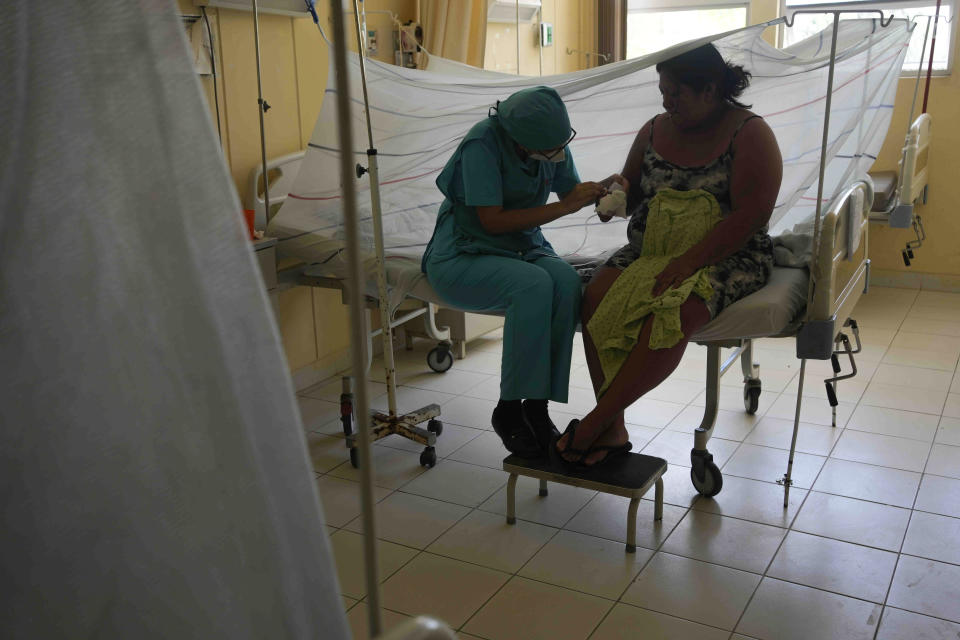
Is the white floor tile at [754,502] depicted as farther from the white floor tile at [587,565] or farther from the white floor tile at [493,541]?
the white floor tile at [493,541]

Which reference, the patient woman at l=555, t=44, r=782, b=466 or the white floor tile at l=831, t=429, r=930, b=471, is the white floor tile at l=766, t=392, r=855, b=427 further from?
the patient woman at l=555, t=44, r=782, b=466

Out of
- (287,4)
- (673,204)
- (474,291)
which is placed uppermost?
(287,4)

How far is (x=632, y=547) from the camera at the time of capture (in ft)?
7.73

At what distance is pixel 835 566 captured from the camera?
7.39 feet

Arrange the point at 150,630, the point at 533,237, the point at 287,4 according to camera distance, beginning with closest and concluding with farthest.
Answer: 1. the point at 150,630
2. the point at 533,237
3. the point at 287,4

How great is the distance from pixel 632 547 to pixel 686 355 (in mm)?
1827

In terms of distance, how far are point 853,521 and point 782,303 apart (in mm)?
647

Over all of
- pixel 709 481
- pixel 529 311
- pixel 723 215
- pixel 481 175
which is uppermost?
pixel 481 175

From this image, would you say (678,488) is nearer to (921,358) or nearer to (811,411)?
(811,411)

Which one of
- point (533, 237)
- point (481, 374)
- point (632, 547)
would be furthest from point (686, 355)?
point (632, 547)

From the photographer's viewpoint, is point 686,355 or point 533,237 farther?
point 686,355

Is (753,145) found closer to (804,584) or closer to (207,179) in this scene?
(804,584)

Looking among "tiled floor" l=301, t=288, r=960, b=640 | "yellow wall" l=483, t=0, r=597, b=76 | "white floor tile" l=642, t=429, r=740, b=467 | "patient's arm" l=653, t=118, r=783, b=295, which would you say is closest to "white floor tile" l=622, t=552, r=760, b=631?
"tiled floor" l=301, t=288, r=960, b=640

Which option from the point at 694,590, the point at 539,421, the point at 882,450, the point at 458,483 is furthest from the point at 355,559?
the point at 882,450
